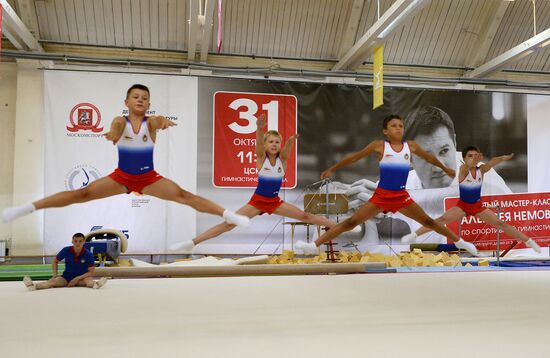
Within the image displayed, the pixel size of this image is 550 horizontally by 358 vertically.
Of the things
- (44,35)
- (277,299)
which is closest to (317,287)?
(277,299)

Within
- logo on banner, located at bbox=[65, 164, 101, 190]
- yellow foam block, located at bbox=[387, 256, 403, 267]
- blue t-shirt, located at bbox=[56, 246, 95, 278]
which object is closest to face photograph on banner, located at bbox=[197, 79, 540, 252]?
yellow foam block, located at bbox=[387, 256, 403, 267]

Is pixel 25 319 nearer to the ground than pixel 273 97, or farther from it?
nearer to the ground

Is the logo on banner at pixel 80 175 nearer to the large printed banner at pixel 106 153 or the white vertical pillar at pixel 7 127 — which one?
the large printed banner at pixel 106 153

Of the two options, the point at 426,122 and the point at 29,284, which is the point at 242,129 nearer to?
the point at 29,284

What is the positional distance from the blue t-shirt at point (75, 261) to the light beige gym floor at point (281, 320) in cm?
30

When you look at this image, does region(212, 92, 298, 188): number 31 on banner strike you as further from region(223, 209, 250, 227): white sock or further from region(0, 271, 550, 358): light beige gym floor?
region(223, 209, 250, 227): white sock

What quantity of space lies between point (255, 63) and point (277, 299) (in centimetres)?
820

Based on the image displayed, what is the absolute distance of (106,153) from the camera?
33.2 feet

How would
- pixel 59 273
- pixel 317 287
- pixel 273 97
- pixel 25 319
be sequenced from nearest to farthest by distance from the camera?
pixel 25 319
pixel 317 287
pixel 59 273
pixel 273 97

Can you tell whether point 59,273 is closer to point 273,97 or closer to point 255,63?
point 273,97

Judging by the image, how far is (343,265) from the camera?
24.5 ft

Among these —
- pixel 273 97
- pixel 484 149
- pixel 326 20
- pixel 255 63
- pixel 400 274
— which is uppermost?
pixel 326 20

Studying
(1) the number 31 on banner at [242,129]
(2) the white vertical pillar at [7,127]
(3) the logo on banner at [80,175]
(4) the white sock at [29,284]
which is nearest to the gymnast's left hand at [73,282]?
(4) the white sock at [29,284]

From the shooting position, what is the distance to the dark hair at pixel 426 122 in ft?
37.4
